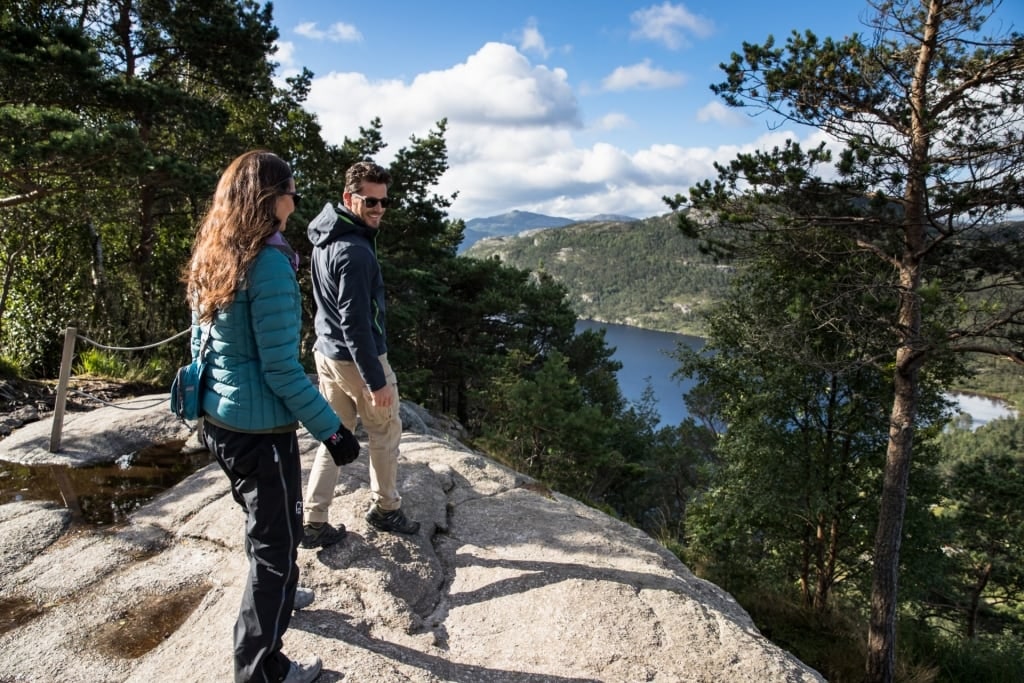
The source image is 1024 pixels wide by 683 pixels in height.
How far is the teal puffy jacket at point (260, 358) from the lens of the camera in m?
1.77

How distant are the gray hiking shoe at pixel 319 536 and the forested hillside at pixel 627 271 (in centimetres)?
11475

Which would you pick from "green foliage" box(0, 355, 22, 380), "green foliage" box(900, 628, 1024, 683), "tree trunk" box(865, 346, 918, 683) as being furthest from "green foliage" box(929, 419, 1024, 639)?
"green foliage" box(0, 355, 22, 380)

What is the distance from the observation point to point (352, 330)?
244 cm

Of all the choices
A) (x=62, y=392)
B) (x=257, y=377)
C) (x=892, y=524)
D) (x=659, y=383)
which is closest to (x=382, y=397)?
(x=257, y=377)

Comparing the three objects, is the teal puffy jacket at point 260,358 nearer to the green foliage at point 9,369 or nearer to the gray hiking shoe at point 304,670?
the gray hiking shoe at point 304,670

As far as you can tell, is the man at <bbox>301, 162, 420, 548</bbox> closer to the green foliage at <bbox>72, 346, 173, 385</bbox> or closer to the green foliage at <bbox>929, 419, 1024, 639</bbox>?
the green foliage at <bbox>72, 346, 173, 385</bbox>

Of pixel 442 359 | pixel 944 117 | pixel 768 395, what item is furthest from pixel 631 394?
pixel 944 117

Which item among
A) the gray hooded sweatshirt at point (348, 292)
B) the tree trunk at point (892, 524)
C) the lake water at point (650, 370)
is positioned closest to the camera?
the gray hooded sweatshirt at point (348, 292)

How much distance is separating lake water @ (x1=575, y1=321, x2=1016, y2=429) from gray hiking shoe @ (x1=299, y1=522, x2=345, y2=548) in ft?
157

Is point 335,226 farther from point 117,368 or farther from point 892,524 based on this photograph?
point 892,524

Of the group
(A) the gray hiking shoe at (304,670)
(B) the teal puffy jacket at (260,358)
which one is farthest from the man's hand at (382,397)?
(A) the gray hiking shoe at (304,670)

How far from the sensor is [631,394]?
6412 centimetres

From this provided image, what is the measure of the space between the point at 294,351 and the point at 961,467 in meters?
18.5

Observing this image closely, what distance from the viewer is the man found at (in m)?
2.46
